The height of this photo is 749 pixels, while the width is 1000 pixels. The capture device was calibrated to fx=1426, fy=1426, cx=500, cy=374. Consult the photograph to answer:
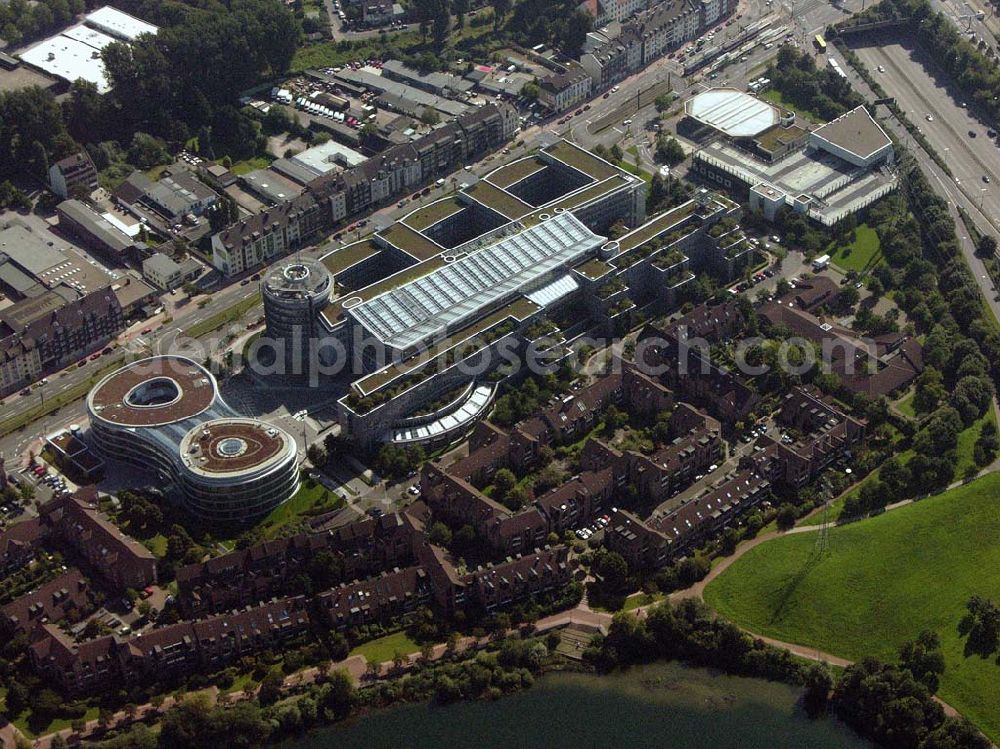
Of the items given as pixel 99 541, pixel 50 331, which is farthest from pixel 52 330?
pixel 99 541

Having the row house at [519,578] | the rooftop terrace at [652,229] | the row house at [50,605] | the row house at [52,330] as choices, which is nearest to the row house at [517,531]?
the row house at [519,578]

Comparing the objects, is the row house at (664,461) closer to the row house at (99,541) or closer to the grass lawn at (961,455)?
the grass lawn at (961,455)

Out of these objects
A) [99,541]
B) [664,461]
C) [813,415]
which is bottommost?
[99,541]

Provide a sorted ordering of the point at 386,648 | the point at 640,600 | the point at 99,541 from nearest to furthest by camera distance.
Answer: the point at 386,648
the point at 640,600
the point at 99,541

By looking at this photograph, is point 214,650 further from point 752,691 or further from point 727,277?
point 727,277

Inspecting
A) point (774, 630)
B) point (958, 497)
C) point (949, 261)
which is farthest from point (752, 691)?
point (949, 261)

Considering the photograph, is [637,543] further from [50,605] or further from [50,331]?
[50,331]

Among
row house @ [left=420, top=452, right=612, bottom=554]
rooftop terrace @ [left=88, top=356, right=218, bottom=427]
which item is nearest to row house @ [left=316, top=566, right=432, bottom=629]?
row house @ [left=420, top=452, right=612, bottom=554]
